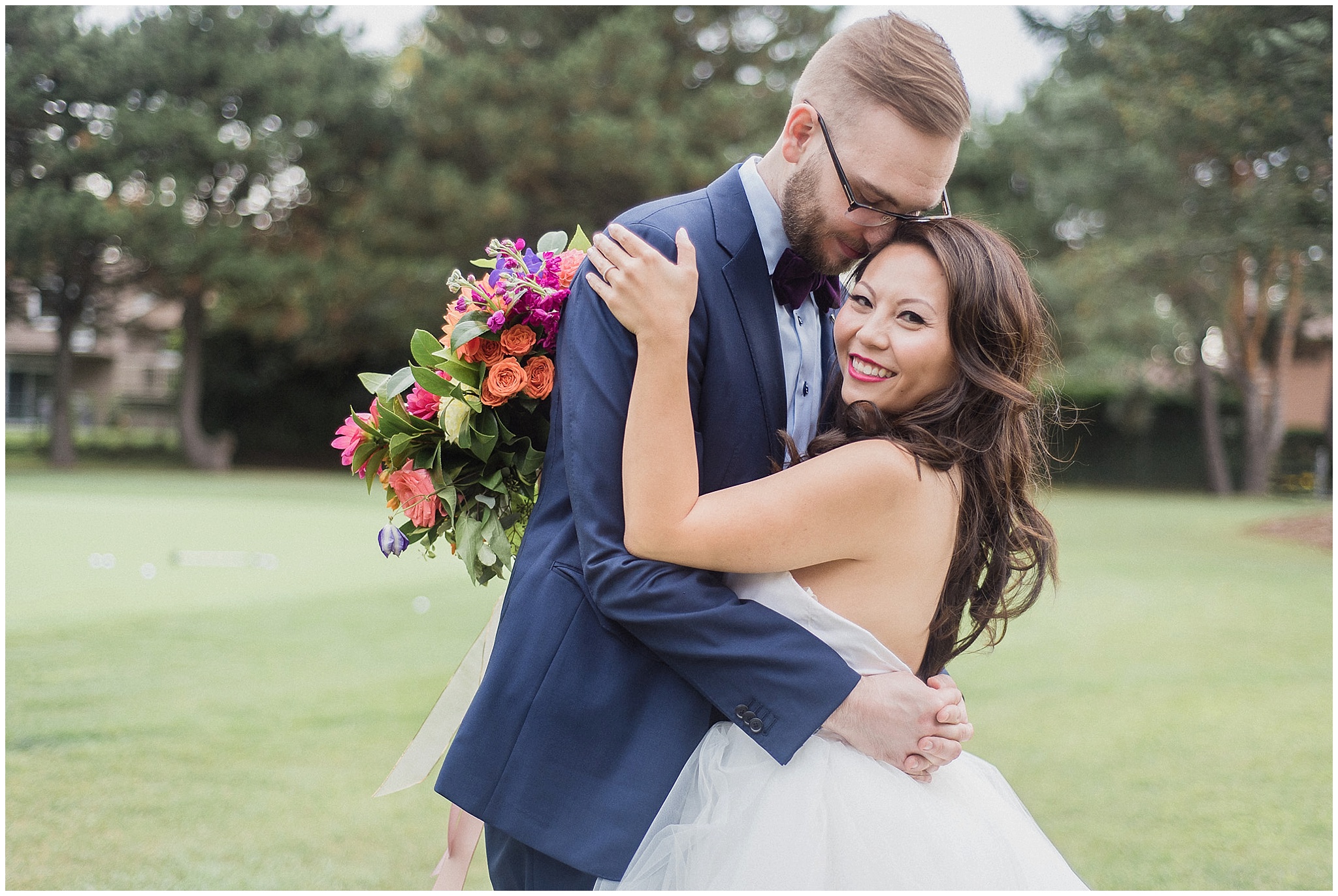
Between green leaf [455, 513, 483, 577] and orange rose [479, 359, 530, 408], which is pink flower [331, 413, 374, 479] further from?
orange rose [479, 359, 530, 408]

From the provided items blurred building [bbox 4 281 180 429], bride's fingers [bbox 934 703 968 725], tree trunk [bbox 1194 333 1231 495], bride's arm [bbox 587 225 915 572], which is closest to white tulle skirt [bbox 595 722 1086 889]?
bride's fingers [bbox 934 703 968 725]

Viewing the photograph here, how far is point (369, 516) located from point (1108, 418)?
21.1m

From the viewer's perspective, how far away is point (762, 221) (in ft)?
6.85

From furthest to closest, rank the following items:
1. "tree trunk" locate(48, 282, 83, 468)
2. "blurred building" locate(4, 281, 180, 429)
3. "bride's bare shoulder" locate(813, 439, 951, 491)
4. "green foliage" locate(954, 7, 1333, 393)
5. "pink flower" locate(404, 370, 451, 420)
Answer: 1. "blurred building" locate(4, 281, 180, 429)
2. "tree trunk" locate(48, 282, 83, 468)
3. "green foliage" locate(954, 7, 1333, 393)
4. "pink flower" locate(404, 370, 451, 420)
5. "bride's bare shoulder" locate(813, 439, 951, 491)

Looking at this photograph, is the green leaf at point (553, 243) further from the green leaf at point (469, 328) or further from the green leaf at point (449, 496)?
the green leaf at point (449, 496)

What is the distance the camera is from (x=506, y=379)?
2133 mm

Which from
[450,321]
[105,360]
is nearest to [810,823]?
[450,321]

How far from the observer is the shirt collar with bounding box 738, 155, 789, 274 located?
2.07 meters

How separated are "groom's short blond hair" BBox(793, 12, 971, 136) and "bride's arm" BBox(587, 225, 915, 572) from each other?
0.45 m

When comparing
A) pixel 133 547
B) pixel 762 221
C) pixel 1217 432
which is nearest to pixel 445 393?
pixel 762 221

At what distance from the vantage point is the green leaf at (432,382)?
227cm

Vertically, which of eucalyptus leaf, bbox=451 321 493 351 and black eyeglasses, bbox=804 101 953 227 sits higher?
black eyeglasses, bbox=804 101 953 227

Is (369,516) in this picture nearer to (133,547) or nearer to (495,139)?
(133,547)

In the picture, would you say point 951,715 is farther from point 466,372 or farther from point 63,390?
point 63,390
